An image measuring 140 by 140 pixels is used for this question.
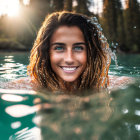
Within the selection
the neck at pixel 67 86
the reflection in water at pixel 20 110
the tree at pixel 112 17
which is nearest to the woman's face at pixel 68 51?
the neck at pixel 67 86

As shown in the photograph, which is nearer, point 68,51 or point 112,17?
point 68,51

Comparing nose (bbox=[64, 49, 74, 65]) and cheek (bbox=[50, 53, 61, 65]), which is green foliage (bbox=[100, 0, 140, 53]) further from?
nose (bbox=[64, 49, 74, 65])

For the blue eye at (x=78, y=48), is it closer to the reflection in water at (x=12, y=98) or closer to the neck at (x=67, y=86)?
the neck at (x=67, y=86)

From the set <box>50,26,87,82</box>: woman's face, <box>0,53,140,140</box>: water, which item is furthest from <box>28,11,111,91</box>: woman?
<box>0,53,140,140</box>: water

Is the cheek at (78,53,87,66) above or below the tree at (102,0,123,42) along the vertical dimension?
below

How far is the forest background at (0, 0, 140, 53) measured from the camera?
68.6 ft

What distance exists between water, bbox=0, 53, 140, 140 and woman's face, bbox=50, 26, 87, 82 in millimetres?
385

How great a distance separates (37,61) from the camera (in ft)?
9.85

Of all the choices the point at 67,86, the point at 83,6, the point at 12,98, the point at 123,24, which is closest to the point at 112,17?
the point at 123,24

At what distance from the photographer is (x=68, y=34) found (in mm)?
2590

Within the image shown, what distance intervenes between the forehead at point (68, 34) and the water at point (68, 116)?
0.81 metres

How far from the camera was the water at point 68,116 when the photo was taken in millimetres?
1427

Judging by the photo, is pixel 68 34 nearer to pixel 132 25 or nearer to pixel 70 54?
pixel 70 54

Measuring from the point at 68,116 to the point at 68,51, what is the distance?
1.04m
